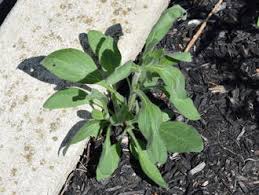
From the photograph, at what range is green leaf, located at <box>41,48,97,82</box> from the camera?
105 inches

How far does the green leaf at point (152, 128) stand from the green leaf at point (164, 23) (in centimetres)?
25

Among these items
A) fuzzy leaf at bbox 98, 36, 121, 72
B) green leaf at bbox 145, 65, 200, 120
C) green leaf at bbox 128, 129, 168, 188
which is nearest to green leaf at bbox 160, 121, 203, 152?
green leaf at bbox 128, 129, 168, 188

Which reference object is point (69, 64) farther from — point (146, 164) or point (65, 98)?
point (146, 164)

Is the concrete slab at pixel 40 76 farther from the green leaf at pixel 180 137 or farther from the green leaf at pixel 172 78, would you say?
the green leaf at pixel 172 78

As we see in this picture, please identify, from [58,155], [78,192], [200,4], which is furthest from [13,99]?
[200,4]

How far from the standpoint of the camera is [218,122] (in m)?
3.07

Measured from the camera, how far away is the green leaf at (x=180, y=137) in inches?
104

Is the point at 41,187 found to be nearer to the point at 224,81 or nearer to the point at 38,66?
the point at 38,66

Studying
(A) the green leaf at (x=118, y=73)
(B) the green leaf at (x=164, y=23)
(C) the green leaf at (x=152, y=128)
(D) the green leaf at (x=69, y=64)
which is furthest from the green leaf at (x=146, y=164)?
(A) the green leaf at (x=118, y=73)

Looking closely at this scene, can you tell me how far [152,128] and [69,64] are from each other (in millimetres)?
531

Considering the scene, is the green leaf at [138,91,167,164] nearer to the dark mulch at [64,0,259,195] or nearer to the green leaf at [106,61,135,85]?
the green leaf at [106,61,135,85]

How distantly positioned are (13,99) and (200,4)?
125 centimetres

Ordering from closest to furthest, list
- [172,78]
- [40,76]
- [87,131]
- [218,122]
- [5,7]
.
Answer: [172,78] < [87,131] < [218,122] < [40,76] < [5,7]

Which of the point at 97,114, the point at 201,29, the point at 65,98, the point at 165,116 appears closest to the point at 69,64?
the point at 65,98
